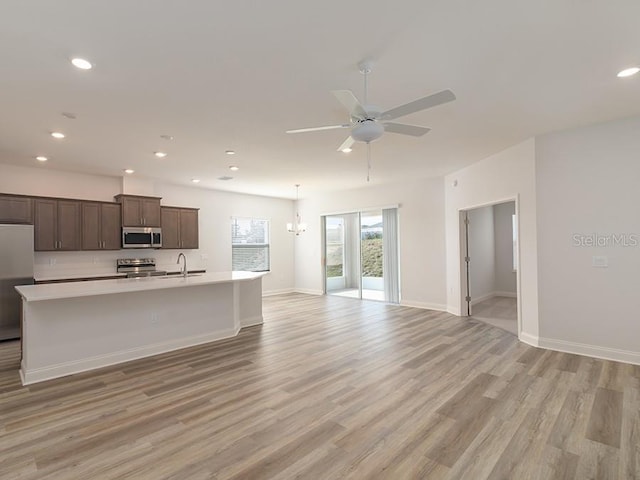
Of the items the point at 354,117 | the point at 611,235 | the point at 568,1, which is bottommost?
the point at 611,235

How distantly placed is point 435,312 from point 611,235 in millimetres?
3370

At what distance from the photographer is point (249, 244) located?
9.18 m

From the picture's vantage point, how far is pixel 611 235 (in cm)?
397

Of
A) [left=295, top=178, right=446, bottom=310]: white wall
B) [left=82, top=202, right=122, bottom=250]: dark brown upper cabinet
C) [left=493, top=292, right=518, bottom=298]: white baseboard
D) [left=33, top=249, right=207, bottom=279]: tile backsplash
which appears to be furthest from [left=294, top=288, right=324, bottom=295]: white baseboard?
[left=82, top=202, right=122, bottom=250]: dark brown upper cabinet

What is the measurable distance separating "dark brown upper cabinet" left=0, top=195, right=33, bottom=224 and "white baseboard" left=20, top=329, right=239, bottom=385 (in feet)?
9.28

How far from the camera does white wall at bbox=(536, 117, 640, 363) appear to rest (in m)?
3.86

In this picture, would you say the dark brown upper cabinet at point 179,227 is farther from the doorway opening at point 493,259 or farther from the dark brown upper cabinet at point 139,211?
the doorway opening at point 493,259

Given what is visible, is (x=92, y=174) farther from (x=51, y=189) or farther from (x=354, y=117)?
(x=354, y=117)

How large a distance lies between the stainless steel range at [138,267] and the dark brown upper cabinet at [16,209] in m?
1.58

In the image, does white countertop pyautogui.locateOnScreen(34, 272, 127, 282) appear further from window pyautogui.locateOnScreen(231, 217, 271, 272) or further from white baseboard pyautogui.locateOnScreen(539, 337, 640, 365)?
white baseboard pyautogui.locateOnScreen(539, 337, 640, 365)

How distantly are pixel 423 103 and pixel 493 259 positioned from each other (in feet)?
24.3

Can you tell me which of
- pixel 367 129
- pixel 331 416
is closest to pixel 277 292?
pixel 331 416

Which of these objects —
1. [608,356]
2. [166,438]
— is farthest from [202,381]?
[608,356]

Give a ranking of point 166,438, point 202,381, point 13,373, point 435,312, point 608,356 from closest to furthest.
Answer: point 166,438, point 202,381, point 13,373, point 608,356, point 435,312
